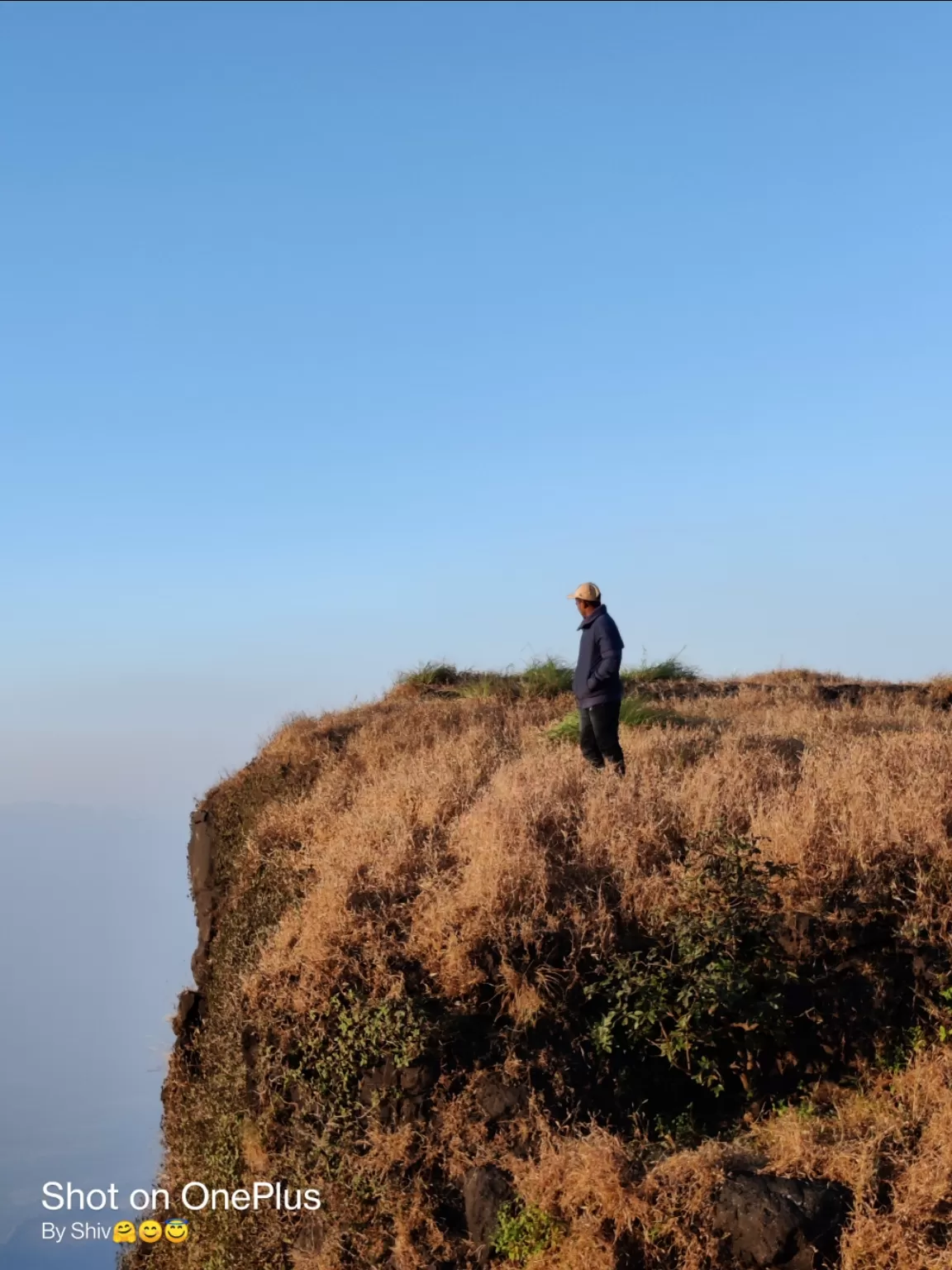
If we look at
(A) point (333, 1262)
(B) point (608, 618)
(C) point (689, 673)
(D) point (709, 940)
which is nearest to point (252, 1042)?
(A) point (333, 1262)

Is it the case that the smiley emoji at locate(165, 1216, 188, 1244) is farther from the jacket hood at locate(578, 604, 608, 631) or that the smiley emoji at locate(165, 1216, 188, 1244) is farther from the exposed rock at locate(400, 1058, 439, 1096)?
the jacket hood at locate(578, 604, 608, 631)

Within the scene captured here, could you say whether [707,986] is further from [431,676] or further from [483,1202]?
[431,676]

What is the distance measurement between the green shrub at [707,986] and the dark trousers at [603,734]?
9.33 feet

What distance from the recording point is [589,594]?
11.7 metres

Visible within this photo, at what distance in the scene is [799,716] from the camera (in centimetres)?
1468

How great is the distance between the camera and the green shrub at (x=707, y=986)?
308 inches

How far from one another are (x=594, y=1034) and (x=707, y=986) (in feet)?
2.94

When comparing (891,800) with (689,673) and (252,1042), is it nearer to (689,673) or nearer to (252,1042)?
(252,1042)

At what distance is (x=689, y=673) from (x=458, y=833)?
12.1m

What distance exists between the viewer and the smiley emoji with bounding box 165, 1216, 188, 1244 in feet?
30.0

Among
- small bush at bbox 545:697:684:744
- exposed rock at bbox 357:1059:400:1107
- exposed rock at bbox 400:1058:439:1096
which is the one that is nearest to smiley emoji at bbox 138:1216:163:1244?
exposed rock at bbox 357:1059:400:1107

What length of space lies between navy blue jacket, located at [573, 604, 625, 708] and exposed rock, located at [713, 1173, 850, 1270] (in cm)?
550

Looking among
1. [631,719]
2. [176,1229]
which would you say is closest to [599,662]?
[631,719]

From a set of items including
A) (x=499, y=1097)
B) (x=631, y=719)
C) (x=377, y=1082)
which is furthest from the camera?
(x=631, y=719)
